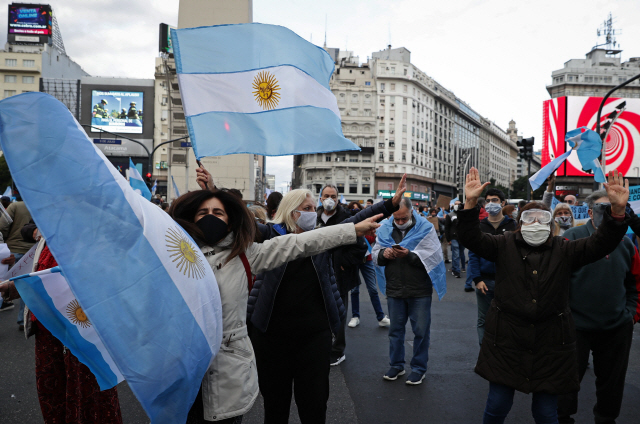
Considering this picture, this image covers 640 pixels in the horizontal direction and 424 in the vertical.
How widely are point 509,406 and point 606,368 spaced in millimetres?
1106

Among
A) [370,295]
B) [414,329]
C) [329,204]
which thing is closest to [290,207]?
[329,204]

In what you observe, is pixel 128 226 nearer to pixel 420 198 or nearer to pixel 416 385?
pixel 416 385

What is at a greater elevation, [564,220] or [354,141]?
[354,141]

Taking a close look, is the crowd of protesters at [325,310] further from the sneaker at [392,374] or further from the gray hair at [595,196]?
→ the sneaker at [392,374]

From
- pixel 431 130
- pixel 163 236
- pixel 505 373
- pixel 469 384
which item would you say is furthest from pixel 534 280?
pixel 431 130

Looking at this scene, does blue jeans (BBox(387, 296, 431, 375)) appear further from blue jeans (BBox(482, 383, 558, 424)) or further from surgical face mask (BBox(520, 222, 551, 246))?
surgical face mask (BBox(520, 222, 551, 246))

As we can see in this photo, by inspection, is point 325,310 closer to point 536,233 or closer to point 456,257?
point 536,233

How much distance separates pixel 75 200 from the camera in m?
1.71

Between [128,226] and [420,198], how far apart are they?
3309 inches

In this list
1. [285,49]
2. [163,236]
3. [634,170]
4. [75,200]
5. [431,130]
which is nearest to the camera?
[75,200]

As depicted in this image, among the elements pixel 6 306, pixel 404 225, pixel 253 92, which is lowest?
pixel 6 306

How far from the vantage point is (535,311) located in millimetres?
3182

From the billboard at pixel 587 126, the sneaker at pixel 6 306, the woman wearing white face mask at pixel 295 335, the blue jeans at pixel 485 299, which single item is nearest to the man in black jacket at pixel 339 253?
the blue jeans at pixel 485 299

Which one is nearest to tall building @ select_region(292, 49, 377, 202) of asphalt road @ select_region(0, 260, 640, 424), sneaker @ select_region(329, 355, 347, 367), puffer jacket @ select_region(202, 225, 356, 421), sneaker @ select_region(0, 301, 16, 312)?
sneaker @ select_region(0, 301, 16, 312)
